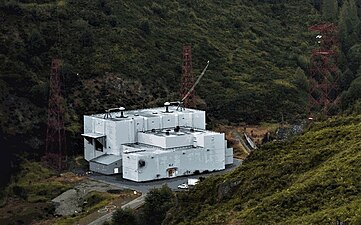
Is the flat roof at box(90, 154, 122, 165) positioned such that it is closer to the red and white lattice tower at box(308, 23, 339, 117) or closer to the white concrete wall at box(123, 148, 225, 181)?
the white concrete wall at box(123, 148, 225, 181)

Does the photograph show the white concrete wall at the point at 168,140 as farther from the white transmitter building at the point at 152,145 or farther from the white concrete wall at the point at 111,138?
the white concrete wall at the point at 111,138

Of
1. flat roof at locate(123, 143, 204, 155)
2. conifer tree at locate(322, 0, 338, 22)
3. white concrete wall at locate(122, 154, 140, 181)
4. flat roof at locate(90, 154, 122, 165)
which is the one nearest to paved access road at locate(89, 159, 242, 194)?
white concrete wall at locate(122, 154, 140, 181)

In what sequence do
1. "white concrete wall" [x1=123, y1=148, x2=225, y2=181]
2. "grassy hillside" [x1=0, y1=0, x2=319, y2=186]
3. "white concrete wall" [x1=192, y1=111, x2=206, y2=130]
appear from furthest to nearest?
"grassy hillside" [x1=0, y1=0, x2=319, y2=186]
"white concrete wall" [x1=192, y1=111, x2=206, y2=130]
"white concrete wall" [x1=123, y1=148, x2=225, y2=181]

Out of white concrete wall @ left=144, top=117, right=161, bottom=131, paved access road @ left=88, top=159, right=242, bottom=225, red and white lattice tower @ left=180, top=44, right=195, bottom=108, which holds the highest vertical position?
red and white lattice tower @ left=180, top=44, right=195, bottom=108

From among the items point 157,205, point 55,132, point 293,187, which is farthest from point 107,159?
point 293,187

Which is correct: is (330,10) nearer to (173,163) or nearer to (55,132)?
(173,163)

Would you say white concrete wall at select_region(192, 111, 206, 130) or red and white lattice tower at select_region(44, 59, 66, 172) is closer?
red and white lattice tower at select_region(44, 59, 66, 172)

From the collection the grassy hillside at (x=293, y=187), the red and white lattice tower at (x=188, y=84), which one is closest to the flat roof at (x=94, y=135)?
the red and white lattice tower at (x=188, y=84)
